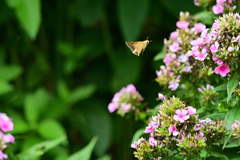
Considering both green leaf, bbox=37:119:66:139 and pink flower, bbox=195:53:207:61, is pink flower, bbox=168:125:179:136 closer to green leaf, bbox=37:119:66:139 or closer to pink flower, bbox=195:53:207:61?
pink flower, bbox=195:53:207:61

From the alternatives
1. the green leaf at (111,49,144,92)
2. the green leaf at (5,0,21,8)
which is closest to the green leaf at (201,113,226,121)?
the green leaf at (5,0,21,8)

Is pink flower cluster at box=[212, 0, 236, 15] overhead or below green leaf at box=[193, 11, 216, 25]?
below

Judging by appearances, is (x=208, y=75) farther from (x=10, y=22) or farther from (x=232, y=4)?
(x=10, y=22)

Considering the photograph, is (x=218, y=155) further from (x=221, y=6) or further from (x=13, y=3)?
(x=13, y=3)

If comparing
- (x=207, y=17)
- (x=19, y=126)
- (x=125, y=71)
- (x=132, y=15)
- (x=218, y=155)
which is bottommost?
(x=218, y=155)

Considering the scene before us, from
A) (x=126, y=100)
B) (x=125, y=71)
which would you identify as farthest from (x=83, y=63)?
(x=126, y=100)
